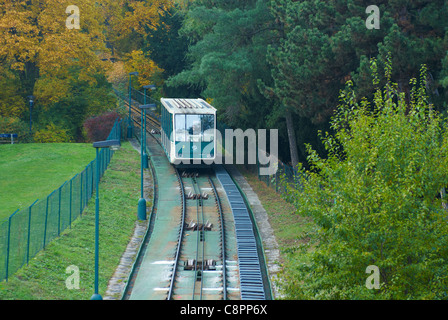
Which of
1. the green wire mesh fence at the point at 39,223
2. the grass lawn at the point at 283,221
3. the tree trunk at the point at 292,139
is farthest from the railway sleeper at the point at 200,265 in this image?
the tree trunk at the point at 292,139

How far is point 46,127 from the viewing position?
50.3 meters

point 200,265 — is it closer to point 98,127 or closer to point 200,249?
point 200,249

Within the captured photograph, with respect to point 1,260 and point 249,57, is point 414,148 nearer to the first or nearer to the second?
point 1,260

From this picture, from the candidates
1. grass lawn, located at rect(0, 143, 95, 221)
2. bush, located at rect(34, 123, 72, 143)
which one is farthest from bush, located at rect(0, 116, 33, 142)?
grass lawn, located at rect(0, 143, 95, 221)

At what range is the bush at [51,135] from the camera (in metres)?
49.5

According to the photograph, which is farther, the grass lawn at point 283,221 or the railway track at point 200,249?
the grass lawn at point 283,221

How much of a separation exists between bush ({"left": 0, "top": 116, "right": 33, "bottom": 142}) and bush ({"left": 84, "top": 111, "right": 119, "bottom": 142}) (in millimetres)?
4936

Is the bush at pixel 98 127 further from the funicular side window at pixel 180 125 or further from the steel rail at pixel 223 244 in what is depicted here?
the steel rail at pixel 223 244

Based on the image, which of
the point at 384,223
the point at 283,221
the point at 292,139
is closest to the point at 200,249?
the point at 283,221

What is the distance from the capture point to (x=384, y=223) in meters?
14.1

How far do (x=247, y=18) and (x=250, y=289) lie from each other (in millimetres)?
19726

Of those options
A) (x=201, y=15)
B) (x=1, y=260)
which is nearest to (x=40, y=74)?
(x=201, y=15)

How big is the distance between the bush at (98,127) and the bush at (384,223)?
37.3 meters

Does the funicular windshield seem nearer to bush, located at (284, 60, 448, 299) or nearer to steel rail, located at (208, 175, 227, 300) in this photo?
steel rail, located at (208, 175, 227, 300)
